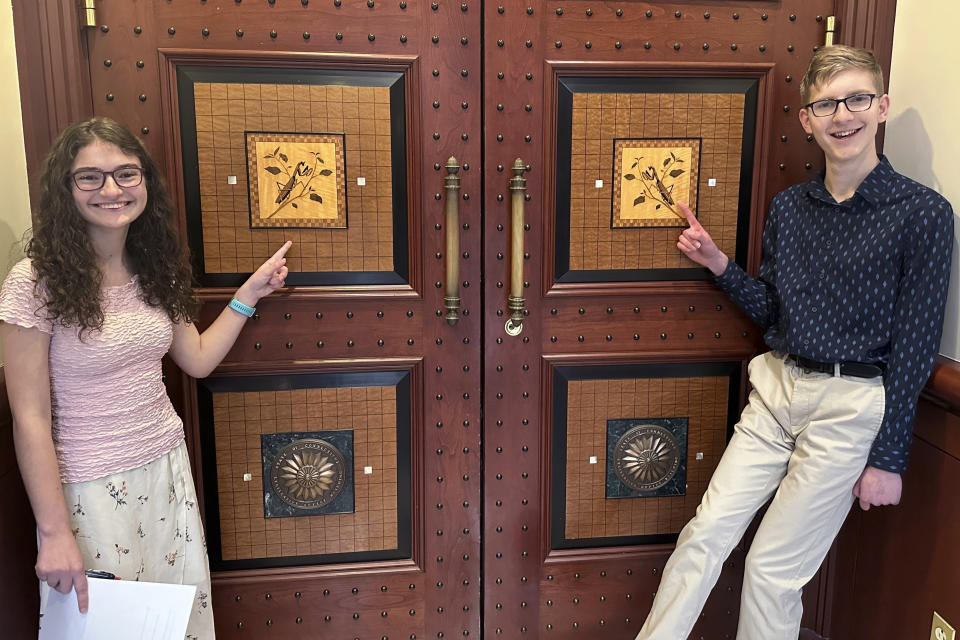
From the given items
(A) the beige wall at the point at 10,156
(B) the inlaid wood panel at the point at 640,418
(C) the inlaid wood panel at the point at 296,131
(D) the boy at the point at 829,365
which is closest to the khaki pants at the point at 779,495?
(D) the boy at the point at 829,365

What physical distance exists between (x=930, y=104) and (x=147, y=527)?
1766 millimetres

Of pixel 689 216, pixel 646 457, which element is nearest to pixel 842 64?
pixel 689 216

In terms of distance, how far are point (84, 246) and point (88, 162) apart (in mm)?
138

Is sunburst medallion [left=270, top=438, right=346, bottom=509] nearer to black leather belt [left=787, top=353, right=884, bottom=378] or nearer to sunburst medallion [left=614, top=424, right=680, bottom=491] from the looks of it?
sunburst medallion [left=614, top=424, right=680, bottom=491]

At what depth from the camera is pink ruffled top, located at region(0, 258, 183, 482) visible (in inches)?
46.5

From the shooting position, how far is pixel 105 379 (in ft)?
4.08

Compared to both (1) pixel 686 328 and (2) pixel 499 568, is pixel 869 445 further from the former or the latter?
(2) pixel 499 568

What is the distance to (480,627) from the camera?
1.81 metres

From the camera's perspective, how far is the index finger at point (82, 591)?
3.88 feet

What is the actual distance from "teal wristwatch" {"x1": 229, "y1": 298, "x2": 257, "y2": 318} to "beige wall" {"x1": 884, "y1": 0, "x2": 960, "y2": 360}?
1432mm

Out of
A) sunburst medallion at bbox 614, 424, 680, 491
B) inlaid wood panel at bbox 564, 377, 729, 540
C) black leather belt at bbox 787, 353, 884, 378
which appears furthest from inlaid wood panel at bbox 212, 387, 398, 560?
black leather belt at bbox 787, 353, 884, 378

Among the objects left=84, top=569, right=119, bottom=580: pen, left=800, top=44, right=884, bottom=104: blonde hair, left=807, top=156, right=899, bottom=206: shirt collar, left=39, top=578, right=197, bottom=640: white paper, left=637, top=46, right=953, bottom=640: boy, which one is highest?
left=800, top=44, right=884, bottom=104: blonde hair

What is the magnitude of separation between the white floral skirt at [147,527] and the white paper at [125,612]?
0.21 feet

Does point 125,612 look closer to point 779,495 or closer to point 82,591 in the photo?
point 82,591
